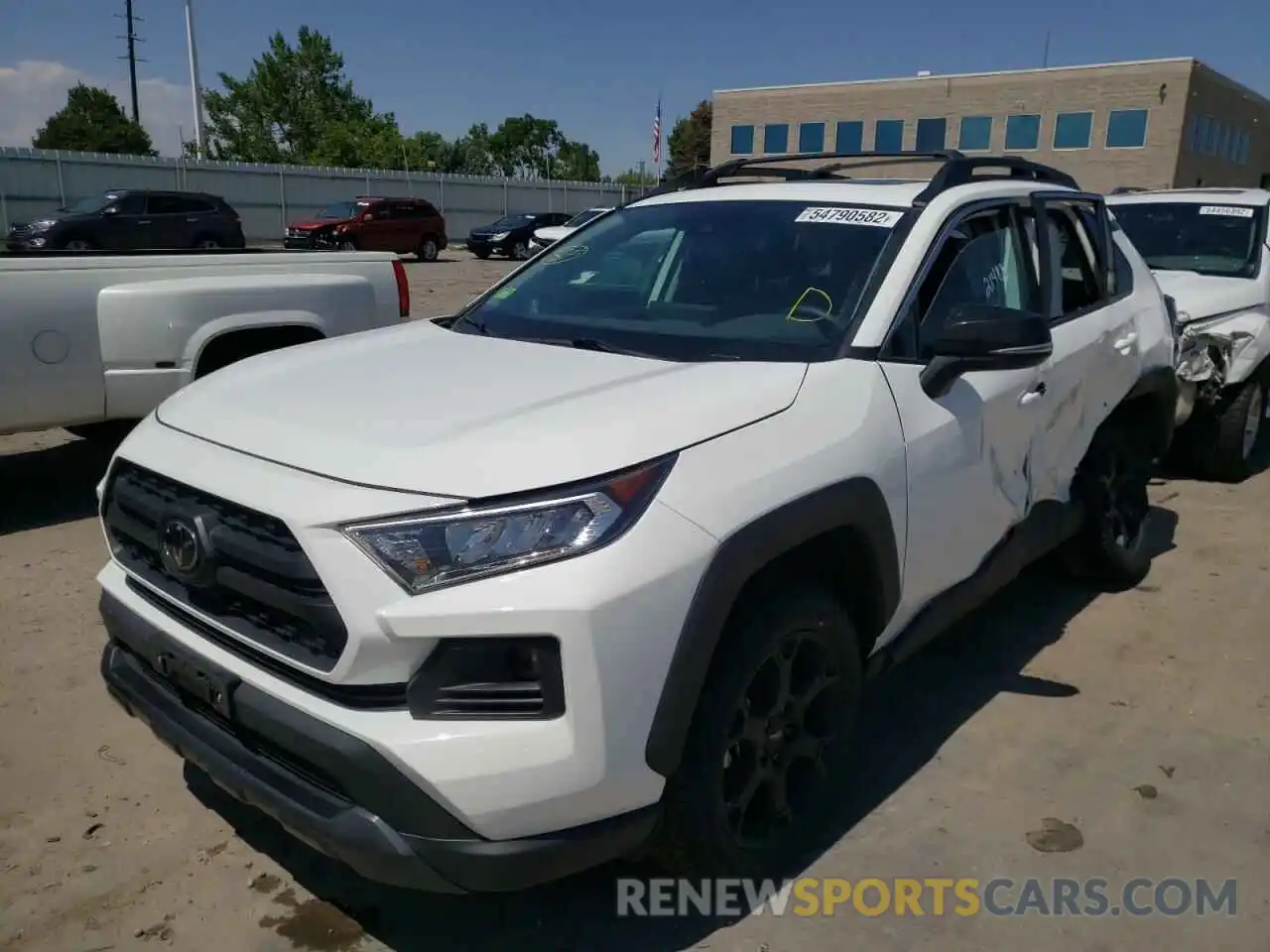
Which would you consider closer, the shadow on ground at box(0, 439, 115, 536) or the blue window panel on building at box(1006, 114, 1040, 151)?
the shadow on ground at box(0, 439, 115, 536)

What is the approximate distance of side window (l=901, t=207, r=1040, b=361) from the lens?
3.07m

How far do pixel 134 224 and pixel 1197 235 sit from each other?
66.3 feet

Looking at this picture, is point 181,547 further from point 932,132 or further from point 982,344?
point 932,132

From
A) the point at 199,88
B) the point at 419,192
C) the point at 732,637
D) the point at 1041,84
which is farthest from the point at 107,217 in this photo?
the point at 1041,84

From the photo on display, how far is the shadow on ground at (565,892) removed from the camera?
249cm

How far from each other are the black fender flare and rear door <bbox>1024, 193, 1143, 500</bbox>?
1.42 m

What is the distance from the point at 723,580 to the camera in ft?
7.08

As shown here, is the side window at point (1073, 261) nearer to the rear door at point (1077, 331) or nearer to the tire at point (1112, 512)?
the rear door at point (1077, 331)

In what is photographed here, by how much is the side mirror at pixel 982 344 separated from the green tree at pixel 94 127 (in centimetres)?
6820

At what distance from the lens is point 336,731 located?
2016 millimetres

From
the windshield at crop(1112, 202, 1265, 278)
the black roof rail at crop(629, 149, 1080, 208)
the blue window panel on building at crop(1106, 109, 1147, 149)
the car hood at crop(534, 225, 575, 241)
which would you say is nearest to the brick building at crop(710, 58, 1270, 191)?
the blue window panel on building at crop(1106, 109, 1147, 149)

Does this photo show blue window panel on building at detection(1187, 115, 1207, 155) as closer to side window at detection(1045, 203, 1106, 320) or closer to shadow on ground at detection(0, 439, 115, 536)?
side window at detection(1045, 203, 1106, 320)

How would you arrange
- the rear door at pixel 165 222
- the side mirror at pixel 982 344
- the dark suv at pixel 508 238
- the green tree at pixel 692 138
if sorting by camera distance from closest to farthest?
the side mirror at pixel 982 344
the rear door at pixel 165 222
the dark suv at pixel 508 238
the green tree at pixel 692 138

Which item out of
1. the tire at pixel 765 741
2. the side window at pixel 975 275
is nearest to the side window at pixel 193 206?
the side window at pixel 975 275
